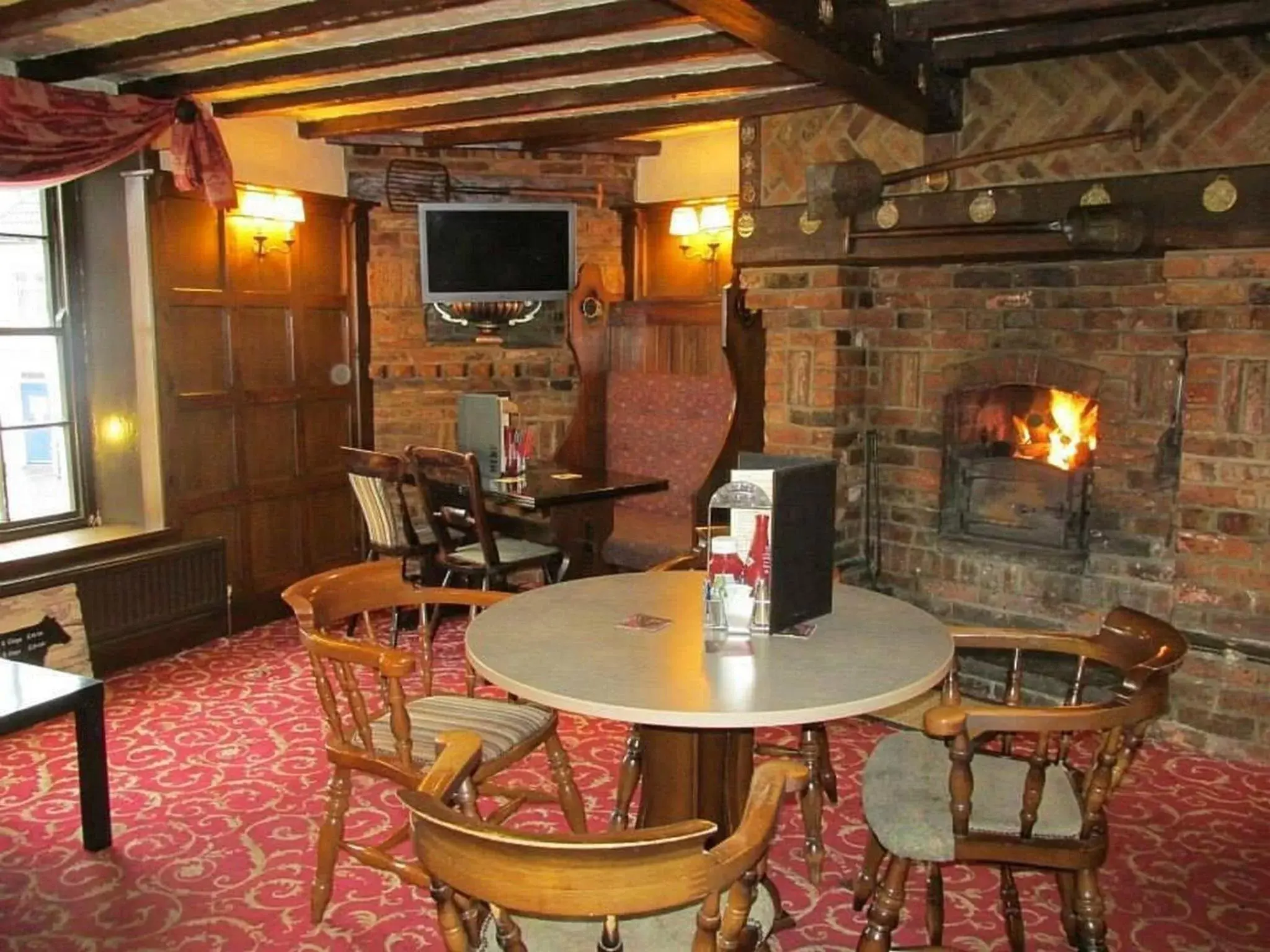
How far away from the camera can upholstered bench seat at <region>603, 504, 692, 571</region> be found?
18.2 feet

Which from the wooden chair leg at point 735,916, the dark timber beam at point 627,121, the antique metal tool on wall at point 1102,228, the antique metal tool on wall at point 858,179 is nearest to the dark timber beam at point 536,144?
the dark timber beam at point 627,121

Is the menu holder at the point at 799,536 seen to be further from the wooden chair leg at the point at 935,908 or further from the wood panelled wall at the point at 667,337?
the wood panelled wall at the point at 667,337

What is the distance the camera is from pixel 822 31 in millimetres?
2932

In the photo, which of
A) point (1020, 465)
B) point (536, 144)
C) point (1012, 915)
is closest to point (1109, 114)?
point (1020, 465)

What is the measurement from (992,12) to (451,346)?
11.6ft

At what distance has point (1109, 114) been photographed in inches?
141

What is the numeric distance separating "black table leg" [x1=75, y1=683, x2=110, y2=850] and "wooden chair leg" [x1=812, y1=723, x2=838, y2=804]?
199 cm

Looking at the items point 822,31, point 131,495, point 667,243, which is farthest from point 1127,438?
point 131,495

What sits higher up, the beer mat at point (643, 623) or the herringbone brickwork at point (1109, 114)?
the herringbone brickwork at point (1109, 114)

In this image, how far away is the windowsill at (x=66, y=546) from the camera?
4276 millimetres

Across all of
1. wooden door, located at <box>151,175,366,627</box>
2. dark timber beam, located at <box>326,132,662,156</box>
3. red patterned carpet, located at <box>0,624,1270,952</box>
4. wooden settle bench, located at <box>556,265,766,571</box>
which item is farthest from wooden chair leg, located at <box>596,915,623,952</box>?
dark timber beam, located at <box>326,132,662,156</box>

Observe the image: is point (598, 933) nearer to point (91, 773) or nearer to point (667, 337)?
point (91, 773)

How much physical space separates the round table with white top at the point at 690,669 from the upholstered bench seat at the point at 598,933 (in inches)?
12.8

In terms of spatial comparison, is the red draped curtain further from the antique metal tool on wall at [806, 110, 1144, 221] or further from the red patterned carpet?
the antique metal tool on wall at [806, 110, 1144, 221]
